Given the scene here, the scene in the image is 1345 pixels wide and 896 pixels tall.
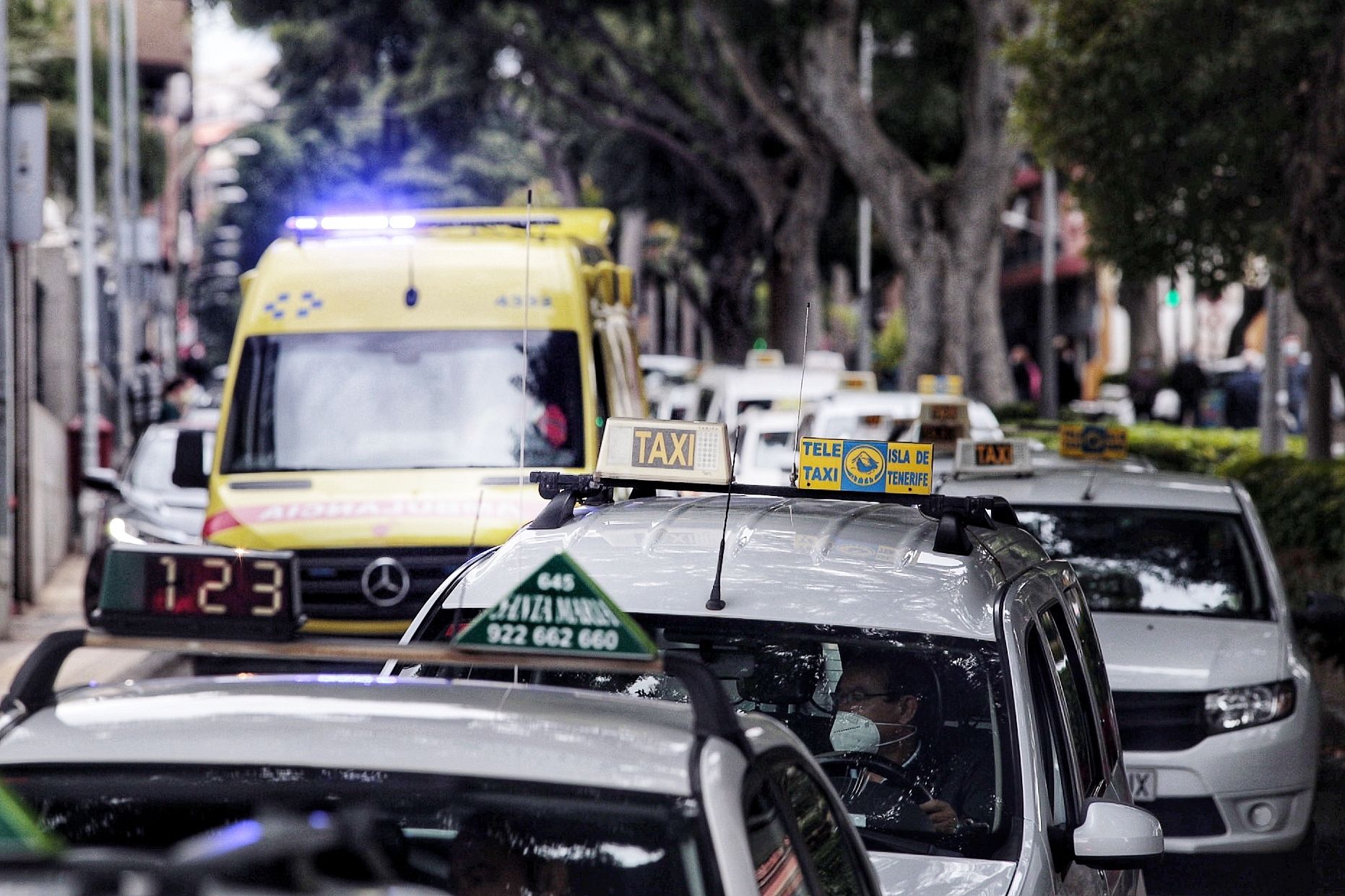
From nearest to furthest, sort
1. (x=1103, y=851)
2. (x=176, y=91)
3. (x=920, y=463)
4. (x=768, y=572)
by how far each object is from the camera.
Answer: (x=1103, y=851)
(x=768, y=572)
(x=920, y=463)
(x=176, y=91)

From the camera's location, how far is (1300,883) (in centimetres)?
712

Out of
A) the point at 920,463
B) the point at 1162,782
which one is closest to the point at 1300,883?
the point at 1162,782

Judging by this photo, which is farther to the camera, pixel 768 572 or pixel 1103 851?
pixel 768 572

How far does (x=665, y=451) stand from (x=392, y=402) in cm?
487

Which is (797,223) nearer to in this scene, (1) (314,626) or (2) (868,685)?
(1) (314,626)

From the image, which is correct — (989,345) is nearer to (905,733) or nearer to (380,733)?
(905,733)

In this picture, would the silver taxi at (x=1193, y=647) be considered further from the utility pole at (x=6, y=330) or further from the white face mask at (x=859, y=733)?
the utility pole at (x=6, y=330)

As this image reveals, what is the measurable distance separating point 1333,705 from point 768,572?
23.9 feet

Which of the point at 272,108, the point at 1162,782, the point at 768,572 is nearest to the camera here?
the point at 768,572

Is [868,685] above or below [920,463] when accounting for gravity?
below

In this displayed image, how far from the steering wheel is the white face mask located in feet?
0.14

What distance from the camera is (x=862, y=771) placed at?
4.34m

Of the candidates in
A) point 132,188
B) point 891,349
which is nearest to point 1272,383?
point 132,188

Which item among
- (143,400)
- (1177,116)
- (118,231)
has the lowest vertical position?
(143,400)
